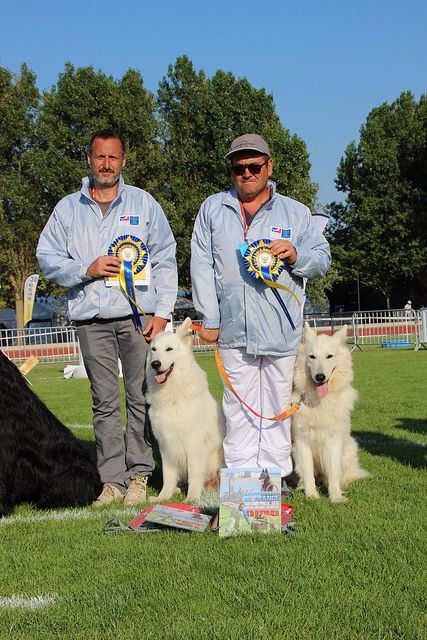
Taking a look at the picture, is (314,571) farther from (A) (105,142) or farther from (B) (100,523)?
(A) (105,142)

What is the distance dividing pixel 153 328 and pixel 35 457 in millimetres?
1243

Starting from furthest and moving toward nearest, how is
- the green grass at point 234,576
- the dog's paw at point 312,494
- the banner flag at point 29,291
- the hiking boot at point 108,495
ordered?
the banner flag at point 29,291 < the hiking boot at point 108,495 < the dog's paw at point 312,494 < the green grass at point 234,576

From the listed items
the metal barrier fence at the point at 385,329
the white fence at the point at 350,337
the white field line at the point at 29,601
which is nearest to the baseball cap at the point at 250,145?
the white field line at the point at 29,601

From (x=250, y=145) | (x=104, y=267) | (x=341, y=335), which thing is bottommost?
(x=341, y=335)

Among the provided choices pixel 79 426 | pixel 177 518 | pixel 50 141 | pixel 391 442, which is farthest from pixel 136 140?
pixel 177 518

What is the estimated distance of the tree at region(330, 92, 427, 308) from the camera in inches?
1526

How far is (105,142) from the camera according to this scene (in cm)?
465

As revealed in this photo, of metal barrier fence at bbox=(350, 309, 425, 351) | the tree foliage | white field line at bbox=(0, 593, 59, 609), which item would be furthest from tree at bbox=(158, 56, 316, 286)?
white field line at bbox=(0, 593, 59, 609)

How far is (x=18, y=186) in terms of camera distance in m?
31.0

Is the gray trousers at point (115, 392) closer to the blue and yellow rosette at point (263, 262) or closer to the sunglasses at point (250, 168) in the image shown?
the blue and yellow rosette at point (263, 262)

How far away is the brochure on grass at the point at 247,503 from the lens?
3707mm

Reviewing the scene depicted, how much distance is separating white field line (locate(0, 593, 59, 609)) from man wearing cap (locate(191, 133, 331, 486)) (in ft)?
6.59

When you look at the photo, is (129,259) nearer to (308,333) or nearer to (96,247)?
(96,247)

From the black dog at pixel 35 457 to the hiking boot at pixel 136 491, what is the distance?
0.78ft
